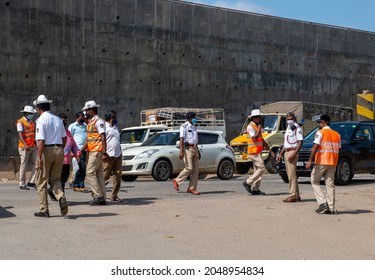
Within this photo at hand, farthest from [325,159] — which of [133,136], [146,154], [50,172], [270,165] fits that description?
[270,165]

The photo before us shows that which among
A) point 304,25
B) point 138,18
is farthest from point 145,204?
point 304,25

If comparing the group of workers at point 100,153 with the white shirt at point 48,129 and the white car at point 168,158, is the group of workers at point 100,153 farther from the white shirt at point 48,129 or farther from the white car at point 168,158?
the white car at point 168,158

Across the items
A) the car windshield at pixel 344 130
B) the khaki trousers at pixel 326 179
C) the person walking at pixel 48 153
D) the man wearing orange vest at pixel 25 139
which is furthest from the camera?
the car windshield at pixel 344 130

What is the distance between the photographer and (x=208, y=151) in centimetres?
2080

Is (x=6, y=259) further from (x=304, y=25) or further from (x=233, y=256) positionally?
(x=304, y=25)

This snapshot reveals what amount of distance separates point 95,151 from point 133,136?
1040cm

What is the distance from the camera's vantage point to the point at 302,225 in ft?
35.6

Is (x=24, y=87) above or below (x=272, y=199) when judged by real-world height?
above

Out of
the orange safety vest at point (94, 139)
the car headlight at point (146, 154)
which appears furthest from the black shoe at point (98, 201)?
the car headlight at point (146, 154)

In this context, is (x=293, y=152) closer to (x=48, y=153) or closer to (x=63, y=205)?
(x=63, y=205)

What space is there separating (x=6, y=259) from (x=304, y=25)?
1327 inches

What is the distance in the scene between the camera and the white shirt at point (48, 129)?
10.6 m

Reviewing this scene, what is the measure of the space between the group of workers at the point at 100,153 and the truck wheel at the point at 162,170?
159 inches

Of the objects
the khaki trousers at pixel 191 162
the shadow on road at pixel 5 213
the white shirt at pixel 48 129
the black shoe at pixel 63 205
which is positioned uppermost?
the white shirt at pixel 48 129
